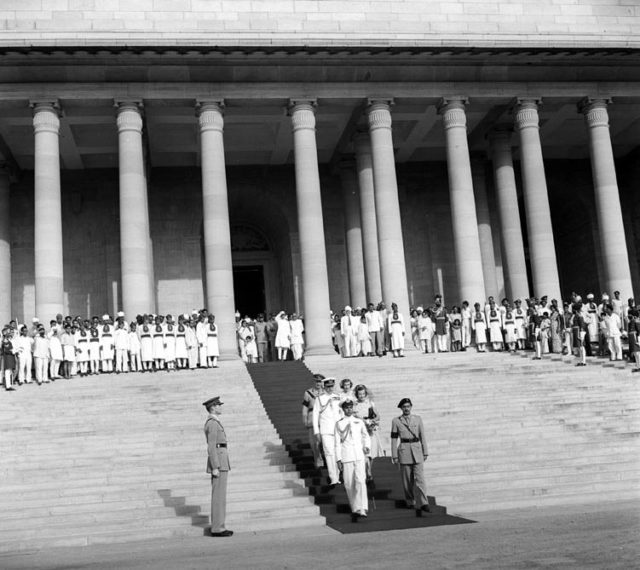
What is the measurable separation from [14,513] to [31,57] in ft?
73.8

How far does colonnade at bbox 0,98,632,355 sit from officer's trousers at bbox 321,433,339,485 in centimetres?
1628

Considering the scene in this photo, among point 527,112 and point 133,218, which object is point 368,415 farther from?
point 527,112

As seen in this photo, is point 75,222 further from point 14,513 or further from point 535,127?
point 14,513

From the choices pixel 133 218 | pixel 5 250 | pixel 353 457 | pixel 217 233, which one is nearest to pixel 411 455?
pixel 353 457

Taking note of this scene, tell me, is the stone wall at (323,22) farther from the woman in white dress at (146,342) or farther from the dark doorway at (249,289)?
the dark doorway at (249,289)

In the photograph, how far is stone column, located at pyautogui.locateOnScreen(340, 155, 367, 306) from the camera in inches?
1718

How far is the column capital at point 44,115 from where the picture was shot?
3472 centimetres

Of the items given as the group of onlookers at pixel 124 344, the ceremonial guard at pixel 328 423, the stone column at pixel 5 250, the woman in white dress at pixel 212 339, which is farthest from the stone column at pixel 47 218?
the ceremonial guard at pixel 328 423

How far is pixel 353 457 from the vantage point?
53.0ft

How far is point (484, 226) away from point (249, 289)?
14378 mm

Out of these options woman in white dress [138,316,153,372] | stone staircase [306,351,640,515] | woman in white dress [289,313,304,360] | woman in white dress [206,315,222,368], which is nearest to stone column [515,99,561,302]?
stone staircase [306,351,640,515]

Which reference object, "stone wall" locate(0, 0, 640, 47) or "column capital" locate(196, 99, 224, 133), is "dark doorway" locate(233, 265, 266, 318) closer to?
"column capital" locate(196, 99, 224, 133)

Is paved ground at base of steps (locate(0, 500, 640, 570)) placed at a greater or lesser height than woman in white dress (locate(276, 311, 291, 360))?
lesser

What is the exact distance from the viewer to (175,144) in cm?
4328
